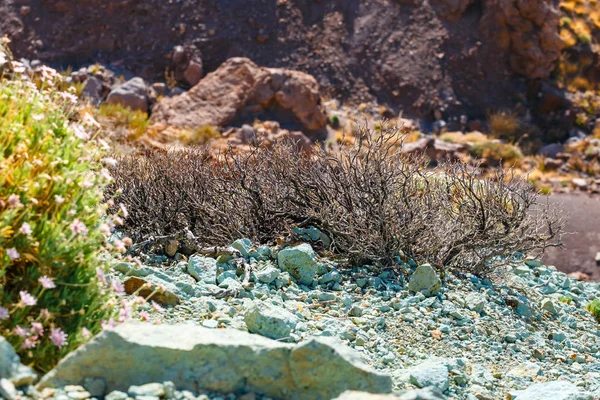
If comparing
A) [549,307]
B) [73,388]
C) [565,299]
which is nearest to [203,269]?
[73,388]

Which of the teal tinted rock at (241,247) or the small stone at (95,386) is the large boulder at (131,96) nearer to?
the teal tinted rock at (241,247)

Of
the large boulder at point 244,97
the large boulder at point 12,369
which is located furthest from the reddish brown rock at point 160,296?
the large boulder at point 244,97

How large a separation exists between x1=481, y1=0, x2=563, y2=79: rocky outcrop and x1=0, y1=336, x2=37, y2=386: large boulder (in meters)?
20.9

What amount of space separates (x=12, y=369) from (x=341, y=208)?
356cm

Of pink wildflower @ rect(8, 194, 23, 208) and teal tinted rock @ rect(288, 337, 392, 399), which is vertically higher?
pink wildflower @ rect(8, 194, 23, 208)

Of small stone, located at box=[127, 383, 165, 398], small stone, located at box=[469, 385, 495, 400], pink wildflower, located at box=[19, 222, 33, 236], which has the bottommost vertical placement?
small stone, located at box=[469, 385, 495, 400]

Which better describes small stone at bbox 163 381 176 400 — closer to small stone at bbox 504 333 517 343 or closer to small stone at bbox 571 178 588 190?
small stone at bbox 504 333 517 343

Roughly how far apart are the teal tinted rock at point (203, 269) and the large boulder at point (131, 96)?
11669mm

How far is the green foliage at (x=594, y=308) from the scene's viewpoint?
626 cm

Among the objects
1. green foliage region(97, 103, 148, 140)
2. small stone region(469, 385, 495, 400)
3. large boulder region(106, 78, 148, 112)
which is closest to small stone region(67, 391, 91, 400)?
small stone region(469, 385, 495, 400)

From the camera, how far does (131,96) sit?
16.3m

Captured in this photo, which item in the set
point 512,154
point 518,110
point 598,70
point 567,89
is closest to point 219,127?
point 512,154

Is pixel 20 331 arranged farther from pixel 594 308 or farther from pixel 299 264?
pixel 594 308

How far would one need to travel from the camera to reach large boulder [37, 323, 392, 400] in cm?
260
